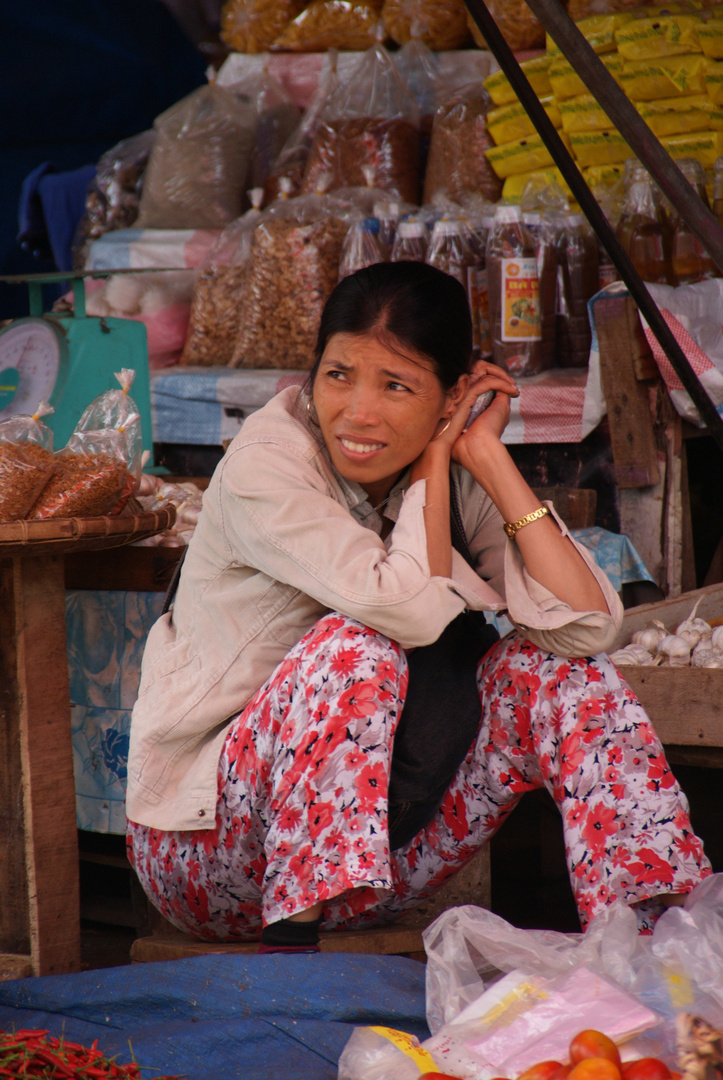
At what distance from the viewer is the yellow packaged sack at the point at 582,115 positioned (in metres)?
2.89

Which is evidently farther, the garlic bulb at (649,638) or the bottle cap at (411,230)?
the bottle cap at (411,230)

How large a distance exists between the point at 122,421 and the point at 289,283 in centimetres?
127

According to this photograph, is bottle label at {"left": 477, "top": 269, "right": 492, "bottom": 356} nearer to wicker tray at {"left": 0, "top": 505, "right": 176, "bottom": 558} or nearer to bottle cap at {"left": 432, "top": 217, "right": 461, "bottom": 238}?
bottle cap at {"left": 432, "top": 217, "right": 461, "bottom": 238}

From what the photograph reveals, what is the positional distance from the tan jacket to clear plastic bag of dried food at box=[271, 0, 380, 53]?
263 centimetres

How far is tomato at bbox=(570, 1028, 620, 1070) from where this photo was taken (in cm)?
102

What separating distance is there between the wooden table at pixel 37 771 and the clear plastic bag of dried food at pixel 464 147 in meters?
1.95

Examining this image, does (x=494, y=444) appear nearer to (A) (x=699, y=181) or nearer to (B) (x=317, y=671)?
(B) (x=317, y=671)

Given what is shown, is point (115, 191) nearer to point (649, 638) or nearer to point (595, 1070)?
point (649, 638)

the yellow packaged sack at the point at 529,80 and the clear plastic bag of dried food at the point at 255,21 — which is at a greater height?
the clear plastic bag of dried food at the point at 255,21

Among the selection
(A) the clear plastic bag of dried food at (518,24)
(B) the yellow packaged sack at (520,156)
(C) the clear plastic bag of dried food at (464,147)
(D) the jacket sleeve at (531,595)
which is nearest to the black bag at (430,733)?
(D) the jacket sleeve at (531,595)

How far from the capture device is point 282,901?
1303 mm

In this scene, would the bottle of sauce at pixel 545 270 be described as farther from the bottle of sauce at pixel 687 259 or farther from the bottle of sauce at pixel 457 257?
the bottle of sauce at pixel 687 259

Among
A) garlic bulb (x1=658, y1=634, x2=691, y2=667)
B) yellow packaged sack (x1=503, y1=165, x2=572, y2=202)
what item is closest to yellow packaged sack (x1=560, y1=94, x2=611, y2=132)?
yellow packaged sack (x1=503, y1=165, x2=572, y2=202)

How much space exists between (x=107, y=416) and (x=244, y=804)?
83cm
